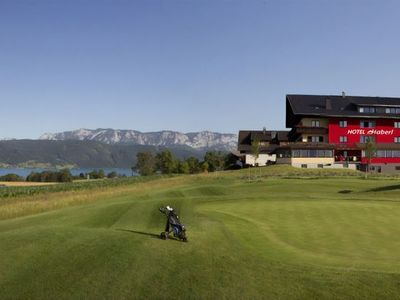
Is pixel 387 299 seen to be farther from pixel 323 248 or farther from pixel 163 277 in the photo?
pixel 323 248

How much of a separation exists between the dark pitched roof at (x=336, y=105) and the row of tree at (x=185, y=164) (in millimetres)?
35229

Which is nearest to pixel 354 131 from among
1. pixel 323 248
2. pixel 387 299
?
pixel 323 248

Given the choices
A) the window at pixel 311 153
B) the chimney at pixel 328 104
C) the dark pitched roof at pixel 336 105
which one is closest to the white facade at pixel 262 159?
the dark pitched roof at pixel 336 105

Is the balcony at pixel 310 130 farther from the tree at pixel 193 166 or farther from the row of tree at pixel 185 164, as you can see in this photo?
the tree at pixel 193 166

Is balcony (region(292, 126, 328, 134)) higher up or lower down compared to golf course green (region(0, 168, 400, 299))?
higher up

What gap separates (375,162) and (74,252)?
295 ft

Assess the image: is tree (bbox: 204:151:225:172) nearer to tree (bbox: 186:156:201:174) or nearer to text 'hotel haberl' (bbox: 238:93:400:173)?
tree (bbox: 186:156:201:174)

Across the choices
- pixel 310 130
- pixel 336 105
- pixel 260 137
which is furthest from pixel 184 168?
pixel 336 105

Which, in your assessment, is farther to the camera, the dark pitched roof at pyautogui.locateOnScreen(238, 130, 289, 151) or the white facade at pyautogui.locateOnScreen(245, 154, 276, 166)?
the dark pitched roof at pyautogui.locateOnScreen(238, 130, 289, 151)

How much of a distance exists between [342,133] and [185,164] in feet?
195

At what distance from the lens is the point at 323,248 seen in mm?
20000

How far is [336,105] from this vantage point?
102250mm

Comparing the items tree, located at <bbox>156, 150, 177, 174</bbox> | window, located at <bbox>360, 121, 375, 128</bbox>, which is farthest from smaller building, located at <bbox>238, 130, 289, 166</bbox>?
tree, located at <bbox>156, 150, 177, 174</bbox>

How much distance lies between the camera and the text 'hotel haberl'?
93.6 m
